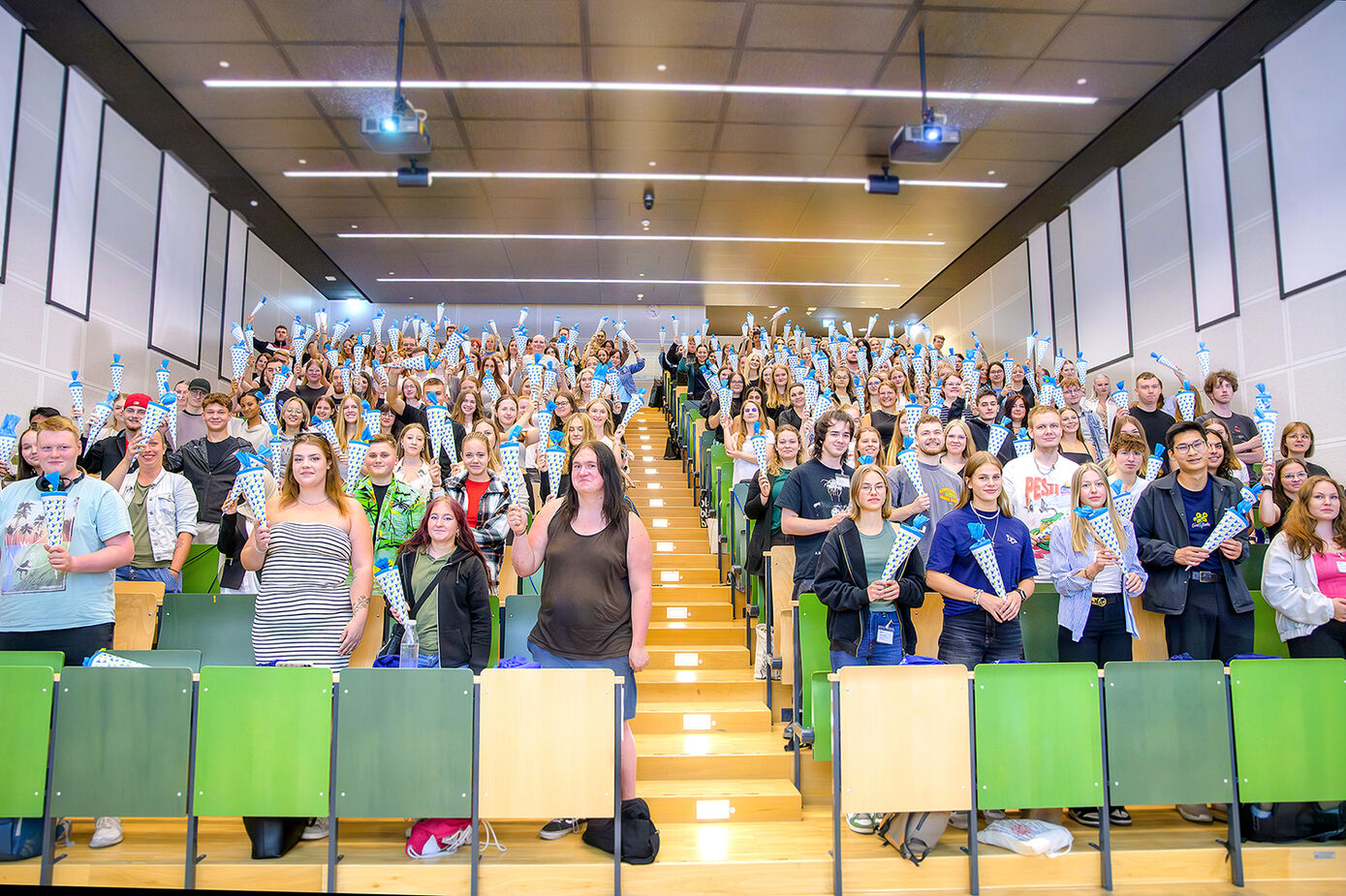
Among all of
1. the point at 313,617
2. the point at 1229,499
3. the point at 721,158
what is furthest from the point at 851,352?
the point at 313,617

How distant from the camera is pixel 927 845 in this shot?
10.5ft

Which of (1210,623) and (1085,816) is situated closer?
(1085,816)

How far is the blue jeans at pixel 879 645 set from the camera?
3.53m

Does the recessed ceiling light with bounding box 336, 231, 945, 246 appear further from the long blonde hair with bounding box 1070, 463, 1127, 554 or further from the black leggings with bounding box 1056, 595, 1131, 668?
the black leggings with bounding box 1056, 595, 1131, 668

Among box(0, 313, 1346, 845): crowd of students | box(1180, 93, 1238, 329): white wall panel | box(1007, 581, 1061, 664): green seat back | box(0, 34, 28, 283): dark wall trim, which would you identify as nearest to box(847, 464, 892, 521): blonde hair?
A: box(0, 313, 1346, 845): crowd of students

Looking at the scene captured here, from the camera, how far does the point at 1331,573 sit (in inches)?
146

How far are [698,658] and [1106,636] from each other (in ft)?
7.17

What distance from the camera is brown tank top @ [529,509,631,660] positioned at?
10.6 feet

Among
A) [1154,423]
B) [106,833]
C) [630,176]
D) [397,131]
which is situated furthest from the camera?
[630,176]

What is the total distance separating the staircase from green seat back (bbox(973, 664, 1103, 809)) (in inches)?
34.0

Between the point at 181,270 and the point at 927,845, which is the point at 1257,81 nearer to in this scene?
the point at 927,845

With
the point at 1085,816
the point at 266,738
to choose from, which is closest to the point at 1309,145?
the point at 1085,816

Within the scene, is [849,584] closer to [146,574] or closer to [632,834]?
[632,834]

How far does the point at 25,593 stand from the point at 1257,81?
28.5 feet
